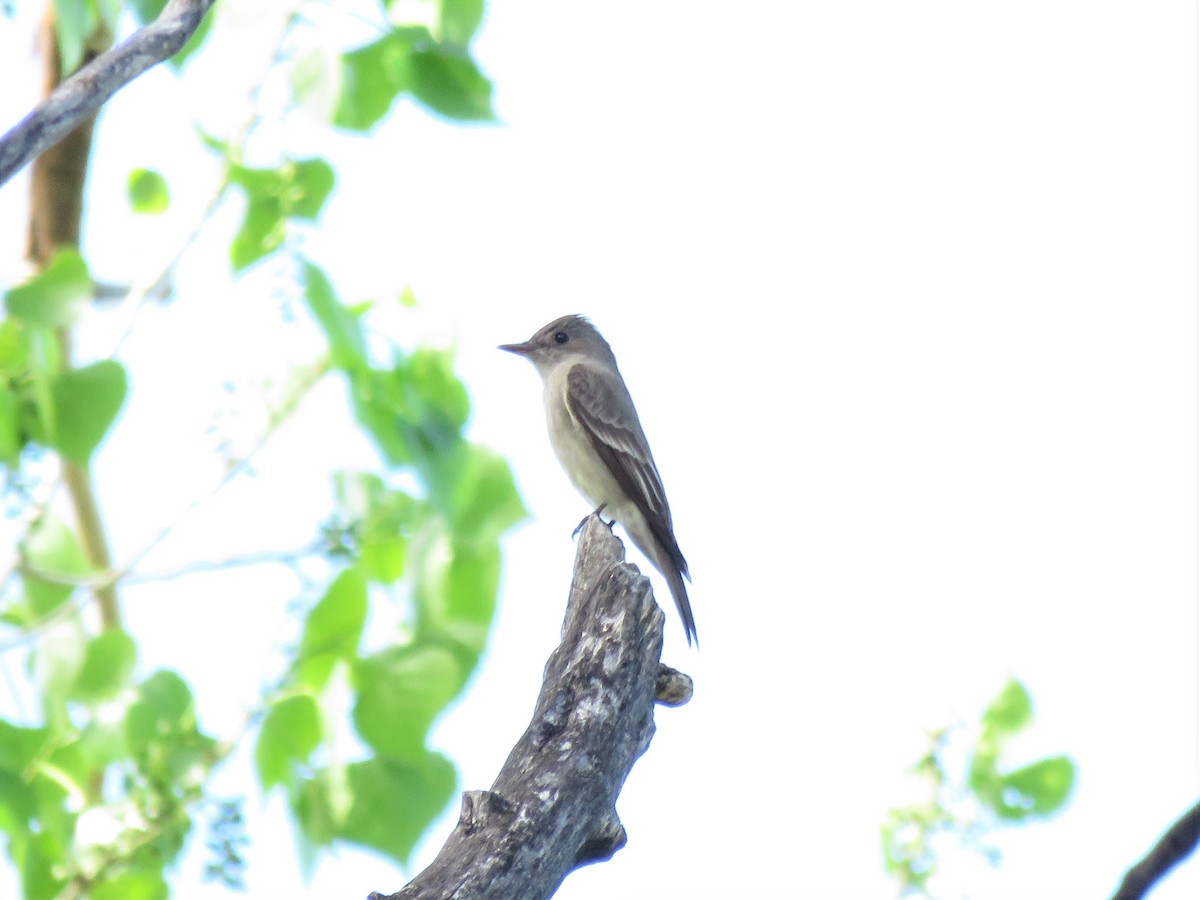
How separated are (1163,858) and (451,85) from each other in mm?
5004

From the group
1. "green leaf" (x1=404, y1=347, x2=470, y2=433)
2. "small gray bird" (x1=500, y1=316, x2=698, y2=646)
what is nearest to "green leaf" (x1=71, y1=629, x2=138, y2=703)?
"green leaf" (x1=404, y1=347, x2=470, y2=433)

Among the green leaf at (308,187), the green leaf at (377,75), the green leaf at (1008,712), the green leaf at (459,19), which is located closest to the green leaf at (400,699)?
the green leaf at (308,187)

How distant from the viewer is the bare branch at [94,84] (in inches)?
111

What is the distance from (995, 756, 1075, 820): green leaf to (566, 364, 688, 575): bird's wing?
3061 millimetres

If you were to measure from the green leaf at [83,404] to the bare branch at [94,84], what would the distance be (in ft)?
8.20

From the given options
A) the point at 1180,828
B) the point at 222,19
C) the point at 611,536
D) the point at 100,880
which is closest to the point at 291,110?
the point at 222,19

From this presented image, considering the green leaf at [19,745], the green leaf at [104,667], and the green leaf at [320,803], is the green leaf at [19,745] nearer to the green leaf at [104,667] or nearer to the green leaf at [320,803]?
the green leaf at [104,667]

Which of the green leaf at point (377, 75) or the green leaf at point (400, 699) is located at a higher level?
the green leaf at point (377, 75)

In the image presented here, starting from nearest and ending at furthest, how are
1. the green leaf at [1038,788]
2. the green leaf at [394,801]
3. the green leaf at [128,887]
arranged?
the green leaf at [1038,788] < the green leaf at [128,887] < the green leaf at [394,801]

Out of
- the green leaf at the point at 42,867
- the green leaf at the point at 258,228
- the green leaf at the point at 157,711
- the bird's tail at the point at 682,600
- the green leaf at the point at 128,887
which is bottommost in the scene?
the green leaf at the point at 128,887

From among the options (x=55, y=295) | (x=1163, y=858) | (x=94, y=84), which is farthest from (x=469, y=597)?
(x=1163, y=858)

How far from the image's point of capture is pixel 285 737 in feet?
18.0

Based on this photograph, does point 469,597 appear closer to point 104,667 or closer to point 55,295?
point 104,667

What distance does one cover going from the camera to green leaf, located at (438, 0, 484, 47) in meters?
5.66
